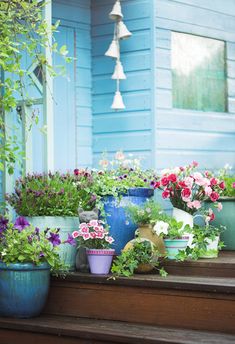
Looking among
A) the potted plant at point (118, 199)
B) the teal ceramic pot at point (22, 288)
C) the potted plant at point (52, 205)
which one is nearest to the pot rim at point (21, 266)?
the teal ceramic pot at point (22, 288)

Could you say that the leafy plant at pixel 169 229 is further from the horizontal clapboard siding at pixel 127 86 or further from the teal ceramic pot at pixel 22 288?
the horizontal clapboard siding at pixel 127 86

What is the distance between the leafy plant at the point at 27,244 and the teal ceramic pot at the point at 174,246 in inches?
27.7

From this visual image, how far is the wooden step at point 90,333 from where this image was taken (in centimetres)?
500

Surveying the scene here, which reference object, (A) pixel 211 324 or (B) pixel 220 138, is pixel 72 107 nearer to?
(B) pixel 220 138

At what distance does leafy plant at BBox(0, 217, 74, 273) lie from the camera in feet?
18.6

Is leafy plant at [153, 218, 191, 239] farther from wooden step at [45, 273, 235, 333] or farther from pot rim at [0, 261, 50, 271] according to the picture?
pot rim at [0, 261, 50, 271]

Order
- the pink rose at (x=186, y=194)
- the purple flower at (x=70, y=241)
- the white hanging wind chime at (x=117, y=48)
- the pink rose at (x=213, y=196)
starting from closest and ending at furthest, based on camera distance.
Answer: the purple flower at (x=70, y=241), the pink rose at (x=186, y=194), the pink rose at (x=213, y=196), the white hanging wind chime at (x=117, y=48)

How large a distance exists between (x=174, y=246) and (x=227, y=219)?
98 centimetres

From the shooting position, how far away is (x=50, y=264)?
225 inches

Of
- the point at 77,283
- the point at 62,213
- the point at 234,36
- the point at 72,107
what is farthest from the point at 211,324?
the point at 234,36

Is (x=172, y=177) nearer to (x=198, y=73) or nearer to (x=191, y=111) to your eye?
(x=191, y=111)

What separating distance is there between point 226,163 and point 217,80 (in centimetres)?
81

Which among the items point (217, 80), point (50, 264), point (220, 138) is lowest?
point (50, 264)

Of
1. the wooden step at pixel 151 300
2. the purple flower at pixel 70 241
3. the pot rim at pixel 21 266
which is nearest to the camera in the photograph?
the wooden step at pixel 151 300
